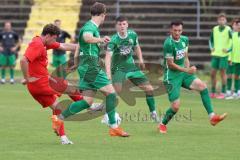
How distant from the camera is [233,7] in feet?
116

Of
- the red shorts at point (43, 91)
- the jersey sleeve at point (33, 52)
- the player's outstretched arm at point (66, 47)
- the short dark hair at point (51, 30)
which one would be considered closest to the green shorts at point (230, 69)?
the player's outstretched arm at point (66, 47)

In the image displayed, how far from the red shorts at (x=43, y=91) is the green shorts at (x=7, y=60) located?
55.7 ft

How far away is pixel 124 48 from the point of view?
17.5 metres

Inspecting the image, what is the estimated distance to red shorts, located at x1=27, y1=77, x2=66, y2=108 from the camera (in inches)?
545

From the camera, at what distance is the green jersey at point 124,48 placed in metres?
17.4

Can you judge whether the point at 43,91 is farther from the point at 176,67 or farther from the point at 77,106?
the point at 176,67

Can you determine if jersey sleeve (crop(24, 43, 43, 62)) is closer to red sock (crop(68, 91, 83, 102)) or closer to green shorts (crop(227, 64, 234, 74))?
red sock (crop(68, 91, 83, 102))

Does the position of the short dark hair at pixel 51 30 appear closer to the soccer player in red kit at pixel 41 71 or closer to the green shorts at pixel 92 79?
the soccer player in red kit at pixel 41 71

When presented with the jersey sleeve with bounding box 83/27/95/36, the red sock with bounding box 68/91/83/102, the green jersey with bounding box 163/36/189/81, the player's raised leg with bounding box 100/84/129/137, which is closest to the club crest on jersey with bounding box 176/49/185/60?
the green jersey with bounding box 163/36/189/81

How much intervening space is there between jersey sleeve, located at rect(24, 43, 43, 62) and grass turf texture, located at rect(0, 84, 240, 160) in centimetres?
141

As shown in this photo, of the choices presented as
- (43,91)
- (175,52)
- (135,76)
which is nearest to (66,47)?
(43,91)

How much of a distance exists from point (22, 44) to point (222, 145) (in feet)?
71.7

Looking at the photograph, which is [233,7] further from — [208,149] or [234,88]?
[208,149]

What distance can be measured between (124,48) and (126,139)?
3.34 metres
